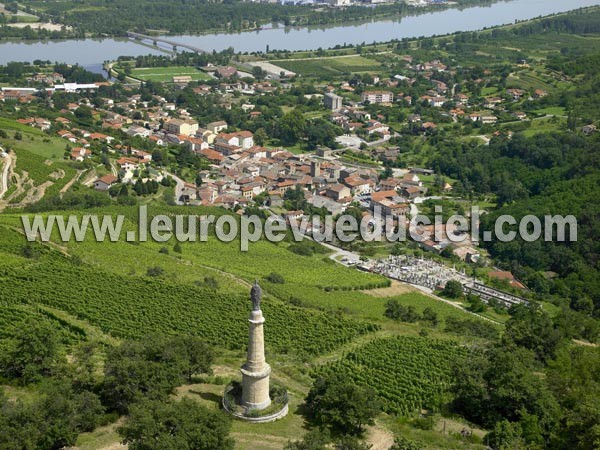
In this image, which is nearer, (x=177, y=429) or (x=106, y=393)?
(x=177, y=429)

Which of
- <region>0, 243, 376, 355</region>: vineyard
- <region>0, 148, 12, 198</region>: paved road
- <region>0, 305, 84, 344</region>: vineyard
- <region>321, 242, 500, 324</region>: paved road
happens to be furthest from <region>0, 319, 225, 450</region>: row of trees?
<region>0, 148, 12, 198</region>: paved road

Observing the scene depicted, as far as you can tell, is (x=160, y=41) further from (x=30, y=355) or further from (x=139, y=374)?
(x=139, y=374)

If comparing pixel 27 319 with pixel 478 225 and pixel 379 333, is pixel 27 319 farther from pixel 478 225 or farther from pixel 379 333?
pixel 478 225

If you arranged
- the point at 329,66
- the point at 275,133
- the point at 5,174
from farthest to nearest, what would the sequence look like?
the point at 329,66
the point at 275,133
the point at 5,174

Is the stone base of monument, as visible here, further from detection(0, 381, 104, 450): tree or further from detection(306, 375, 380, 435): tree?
detection(0, 381, 104, 450): tree

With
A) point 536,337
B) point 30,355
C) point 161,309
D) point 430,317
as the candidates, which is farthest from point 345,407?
point 430,317

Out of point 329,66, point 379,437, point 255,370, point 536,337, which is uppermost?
point 329,66
